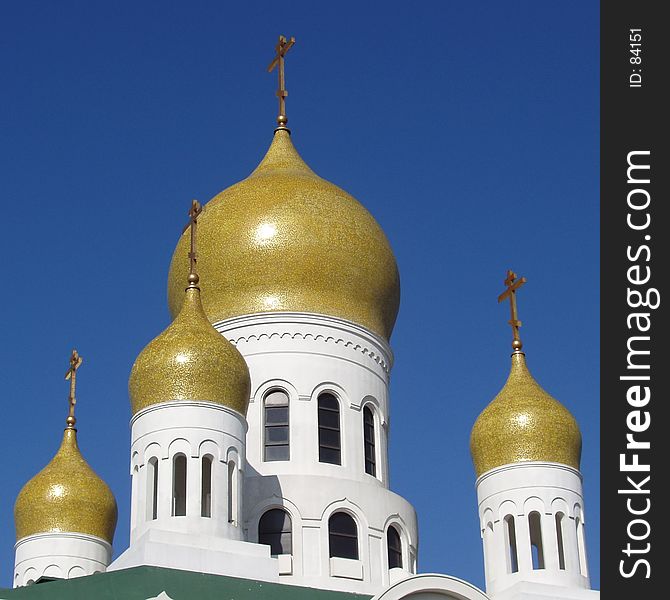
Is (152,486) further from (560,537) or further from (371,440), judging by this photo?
(560,537)

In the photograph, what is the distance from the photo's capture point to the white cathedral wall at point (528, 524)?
18.8 meters

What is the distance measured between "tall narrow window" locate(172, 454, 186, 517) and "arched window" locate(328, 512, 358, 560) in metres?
2.34

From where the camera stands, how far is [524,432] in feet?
63.5

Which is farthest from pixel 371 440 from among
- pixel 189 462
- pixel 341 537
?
pixel 189 462

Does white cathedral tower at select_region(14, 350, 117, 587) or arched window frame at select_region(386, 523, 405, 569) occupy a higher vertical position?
white cathedral tower at select_region(14, 350, 117, 587)

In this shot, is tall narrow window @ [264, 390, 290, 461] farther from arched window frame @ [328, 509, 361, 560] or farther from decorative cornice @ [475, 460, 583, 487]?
decorative cornice @ [475, 460, 583, 487]

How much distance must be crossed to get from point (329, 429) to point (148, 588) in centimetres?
525

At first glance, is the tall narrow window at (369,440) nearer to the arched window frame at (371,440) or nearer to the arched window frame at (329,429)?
the arched window frame at (371,440)

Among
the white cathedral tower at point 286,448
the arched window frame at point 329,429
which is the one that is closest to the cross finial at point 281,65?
the white cathedral tower at point 286,448

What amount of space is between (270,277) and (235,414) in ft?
12.0

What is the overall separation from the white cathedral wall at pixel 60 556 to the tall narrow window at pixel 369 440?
4.08 metres

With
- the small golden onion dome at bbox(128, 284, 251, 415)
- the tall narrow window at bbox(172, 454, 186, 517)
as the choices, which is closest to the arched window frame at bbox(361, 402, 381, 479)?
the small golden onion dome at bbox(128, 284, 251, 415)

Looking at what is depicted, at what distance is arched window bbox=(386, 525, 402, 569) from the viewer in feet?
64.5

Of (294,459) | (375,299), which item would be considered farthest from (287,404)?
(375,299)
